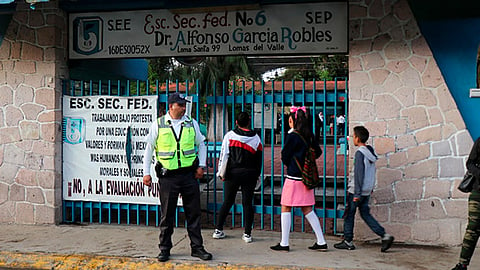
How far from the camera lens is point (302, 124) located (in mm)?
5852

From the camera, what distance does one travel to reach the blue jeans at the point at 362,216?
5930mm

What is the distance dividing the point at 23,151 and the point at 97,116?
1217mm

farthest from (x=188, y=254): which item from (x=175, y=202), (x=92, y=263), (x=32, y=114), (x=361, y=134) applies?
(x=32, y=114)

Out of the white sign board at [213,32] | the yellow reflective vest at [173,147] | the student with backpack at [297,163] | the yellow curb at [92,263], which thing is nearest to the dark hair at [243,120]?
the student with backpack at [297,163]

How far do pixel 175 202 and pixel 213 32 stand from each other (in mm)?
2742

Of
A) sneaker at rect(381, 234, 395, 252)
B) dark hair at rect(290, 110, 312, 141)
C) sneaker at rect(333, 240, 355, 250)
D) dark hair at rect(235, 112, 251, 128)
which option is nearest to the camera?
dark hair at rect(290, 110, 312, 141)

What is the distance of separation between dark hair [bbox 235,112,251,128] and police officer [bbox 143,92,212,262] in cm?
78

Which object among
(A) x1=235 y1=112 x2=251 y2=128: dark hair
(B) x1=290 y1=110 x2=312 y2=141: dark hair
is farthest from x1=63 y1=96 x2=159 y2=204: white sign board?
(B) x1=290 y1=110 x2=312 y2=141: dark hair

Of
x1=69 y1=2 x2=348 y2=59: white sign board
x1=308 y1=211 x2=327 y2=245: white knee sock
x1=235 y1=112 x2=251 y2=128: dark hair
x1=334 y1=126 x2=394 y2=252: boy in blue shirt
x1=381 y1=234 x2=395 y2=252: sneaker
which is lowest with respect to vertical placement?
x1=381 y1=234 x2=395 y2=252: sneaker

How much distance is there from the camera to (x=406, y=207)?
A: 21.1 ft

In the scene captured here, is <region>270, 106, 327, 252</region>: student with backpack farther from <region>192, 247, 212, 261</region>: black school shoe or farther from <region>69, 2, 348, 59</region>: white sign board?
<region>69, 2, 348, 59</region>: white sign board

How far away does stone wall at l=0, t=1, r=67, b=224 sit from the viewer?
7.37m

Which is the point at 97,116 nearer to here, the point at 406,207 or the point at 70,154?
the point at 70,154

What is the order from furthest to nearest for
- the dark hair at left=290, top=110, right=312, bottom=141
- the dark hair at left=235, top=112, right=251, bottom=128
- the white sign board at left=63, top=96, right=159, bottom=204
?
1. the white sign board at left=63, top=96, right=159, bottom=204
2. the dark hair at left=235, top=112, right=251, bottom=128
3. the dark hair at left=290, top=110, right=312, bottom=141
